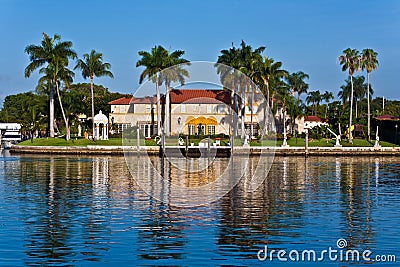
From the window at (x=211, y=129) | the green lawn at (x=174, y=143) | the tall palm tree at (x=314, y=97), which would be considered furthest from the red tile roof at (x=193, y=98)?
the tall palm tree at (x=314, y=97)

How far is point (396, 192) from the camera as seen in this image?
3728 cm

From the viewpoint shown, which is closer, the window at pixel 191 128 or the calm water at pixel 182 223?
the calm water at pixel 182 223

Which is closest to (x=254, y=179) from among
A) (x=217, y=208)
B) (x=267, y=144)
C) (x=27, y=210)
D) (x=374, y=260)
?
(x=217, y=208)

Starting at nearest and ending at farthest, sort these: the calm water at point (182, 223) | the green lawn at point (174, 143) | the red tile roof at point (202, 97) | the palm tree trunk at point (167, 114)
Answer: the calm water at point (182, 223) → the green lawn at point (174, 143) → the palm tree trunk at point (167, 114) → the red tile roof at point (202, 97)

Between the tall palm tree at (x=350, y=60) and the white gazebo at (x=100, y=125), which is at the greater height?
the tall palm tree at (x=350, y=60)

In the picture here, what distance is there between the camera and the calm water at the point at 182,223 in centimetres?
1988

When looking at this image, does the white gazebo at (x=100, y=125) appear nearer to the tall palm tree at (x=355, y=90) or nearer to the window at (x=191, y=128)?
the window at (x=191, y=128)

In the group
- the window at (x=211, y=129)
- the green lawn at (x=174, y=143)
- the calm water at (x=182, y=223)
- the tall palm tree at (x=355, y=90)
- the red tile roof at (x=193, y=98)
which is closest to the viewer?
the calm water at (x=182, y=223)

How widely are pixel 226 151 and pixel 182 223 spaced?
180ft

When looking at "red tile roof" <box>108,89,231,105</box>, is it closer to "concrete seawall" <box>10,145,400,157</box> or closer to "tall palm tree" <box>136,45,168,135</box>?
"tall palm tree" <box>136,45,168,135</box>

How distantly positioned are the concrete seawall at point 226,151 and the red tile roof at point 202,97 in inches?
1423

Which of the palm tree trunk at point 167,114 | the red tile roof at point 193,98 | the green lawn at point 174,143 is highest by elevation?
the red tile roof at point 193,98

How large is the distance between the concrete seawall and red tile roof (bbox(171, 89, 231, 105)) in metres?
36.2

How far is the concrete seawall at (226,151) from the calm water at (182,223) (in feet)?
127
